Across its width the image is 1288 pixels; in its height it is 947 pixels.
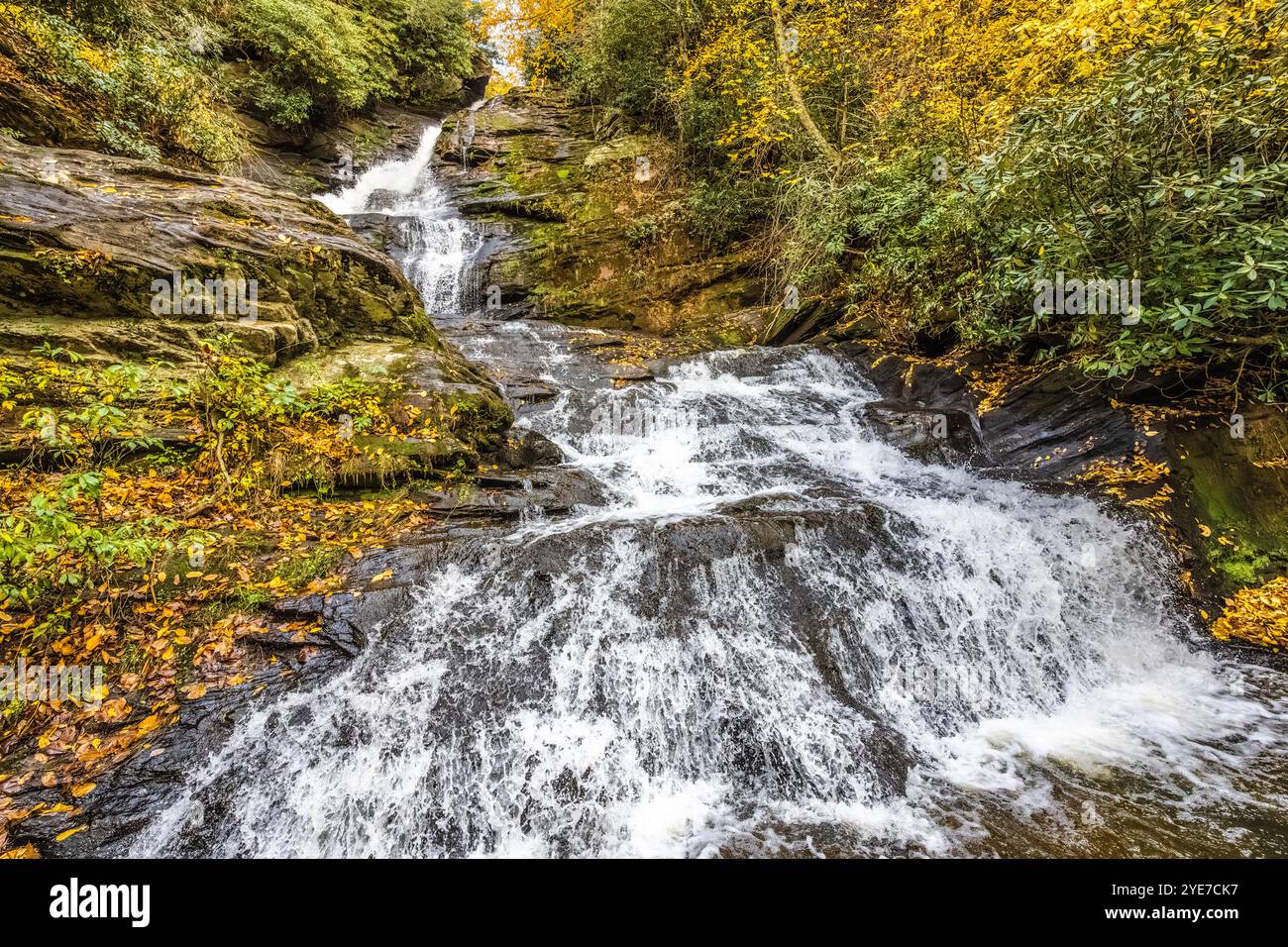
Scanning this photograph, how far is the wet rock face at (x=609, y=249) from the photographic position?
559 inches

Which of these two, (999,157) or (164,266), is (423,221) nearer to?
(164,266)

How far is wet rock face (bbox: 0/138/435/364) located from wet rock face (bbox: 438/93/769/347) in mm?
7331

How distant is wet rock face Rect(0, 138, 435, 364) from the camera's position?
5098mm

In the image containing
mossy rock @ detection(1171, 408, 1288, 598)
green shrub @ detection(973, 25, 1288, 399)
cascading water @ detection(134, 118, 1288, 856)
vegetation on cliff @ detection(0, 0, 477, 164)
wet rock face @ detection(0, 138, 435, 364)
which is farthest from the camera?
vegetation on cliff @ detection(0, 0, 477, 164)

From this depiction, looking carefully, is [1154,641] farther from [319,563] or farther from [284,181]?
[284,181]

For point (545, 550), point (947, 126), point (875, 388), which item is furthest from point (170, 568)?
point (947, 126)

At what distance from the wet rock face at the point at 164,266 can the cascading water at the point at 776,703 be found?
412 centimetres

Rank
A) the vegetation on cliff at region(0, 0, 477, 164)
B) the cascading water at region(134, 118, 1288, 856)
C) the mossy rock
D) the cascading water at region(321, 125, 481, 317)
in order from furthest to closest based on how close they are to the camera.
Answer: the cascading water at region(321, 125, 481, 317) < the vegetation on cliff at region(0, 0, 477, 164) < the mossy rock < the cascading water at region(134, 118, 1288, 856)

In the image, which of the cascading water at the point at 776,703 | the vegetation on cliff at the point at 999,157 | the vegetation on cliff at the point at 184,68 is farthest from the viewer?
the vegetation on cliff at the point at 184,68

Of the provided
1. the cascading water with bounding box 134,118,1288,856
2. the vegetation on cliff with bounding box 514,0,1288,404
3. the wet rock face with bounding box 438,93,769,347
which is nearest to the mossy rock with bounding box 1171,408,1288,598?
the vegetation on cliff with bounding box 514,0,1288,404

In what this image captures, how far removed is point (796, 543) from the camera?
17.5 feet

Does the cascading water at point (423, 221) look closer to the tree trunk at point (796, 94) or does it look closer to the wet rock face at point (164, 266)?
the wet rock face at point (164, 266)

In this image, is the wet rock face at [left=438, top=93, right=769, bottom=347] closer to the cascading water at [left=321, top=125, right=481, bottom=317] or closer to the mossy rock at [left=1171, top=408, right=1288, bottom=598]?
the cascading water at [left=321, top=125, right=481, bottom=317]

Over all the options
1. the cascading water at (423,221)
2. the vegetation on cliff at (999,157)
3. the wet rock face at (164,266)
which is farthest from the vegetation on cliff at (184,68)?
the vegetation on cliff at (999,157)
